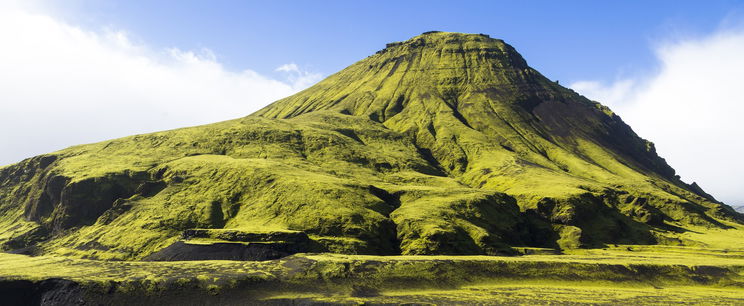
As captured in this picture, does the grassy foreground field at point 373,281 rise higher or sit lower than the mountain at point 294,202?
lower

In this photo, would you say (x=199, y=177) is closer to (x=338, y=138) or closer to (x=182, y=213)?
(x=182, y=213)

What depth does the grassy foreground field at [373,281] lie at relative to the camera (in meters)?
51.4

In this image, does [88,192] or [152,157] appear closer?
[88,192]

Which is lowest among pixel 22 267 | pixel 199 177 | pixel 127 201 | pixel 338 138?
pixel 22 267

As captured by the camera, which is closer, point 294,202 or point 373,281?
point 373,281

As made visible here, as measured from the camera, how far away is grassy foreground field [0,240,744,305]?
5138 cm

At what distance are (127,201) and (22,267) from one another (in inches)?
2110

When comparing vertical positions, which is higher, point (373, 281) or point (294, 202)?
point (294, 202)

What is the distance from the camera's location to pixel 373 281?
5853 centimetres

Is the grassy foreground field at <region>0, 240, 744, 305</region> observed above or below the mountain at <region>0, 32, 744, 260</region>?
below

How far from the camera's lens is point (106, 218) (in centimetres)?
10531

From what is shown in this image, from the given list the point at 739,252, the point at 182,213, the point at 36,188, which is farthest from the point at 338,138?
the point at 739,252

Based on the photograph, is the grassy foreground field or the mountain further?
the mountain

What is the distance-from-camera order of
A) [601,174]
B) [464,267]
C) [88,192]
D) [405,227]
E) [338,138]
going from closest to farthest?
[464,267]
[405,227]
[88,192]
[338,138]
[601,174]
